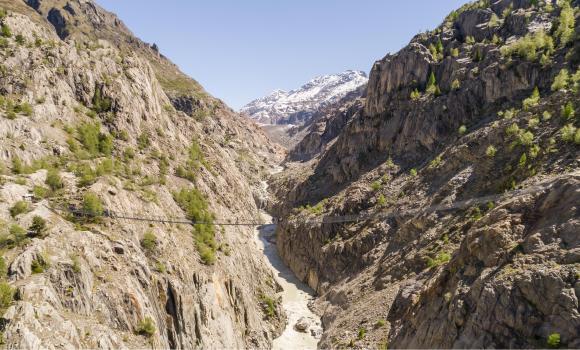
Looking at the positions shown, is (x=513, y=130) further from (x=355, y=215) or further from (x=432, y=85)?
(x=432, y=85)

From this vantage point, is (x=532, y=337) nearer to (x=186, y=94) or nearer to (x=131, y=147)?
(x=131, y=147)

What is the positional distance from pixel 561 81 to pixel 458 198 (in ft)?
68.8

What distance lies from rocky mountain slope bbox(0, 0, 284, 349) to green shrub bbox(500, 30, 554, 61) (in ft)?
172

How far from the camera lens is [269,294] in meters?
48.6

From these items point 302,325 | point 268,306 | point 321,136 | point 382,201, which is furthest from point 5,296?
point 321,136

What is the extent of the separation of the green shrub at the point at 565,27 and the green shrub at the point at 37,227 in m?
68.4

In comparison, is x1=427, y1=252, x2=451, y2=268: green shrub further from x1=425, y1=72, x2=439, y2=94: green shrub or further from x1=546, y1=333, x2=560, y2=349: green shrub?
x1=425, y1=72, x2=439, y2=94: green shrub

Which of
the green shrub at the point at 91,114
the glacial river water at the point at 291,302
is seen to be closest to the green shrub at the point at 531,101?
the glacial river water at the point at 291,302

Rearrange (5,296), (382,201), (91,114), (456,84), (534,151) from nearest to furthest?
(5,296)
(534,151)
(91,114)
(382,201)
(456,84)

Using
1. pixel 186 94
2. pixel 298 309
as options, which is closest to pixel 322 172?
pixel 298 309

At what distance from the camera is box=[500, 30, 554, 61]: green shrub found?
174 feet

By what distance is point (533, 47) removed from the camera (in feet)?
176

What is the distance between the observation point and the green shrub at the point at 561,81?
45094 millimetres

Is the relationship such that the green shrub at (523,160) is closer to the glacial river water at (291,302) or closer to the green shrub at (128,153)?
the glacial river water at (291,302)
